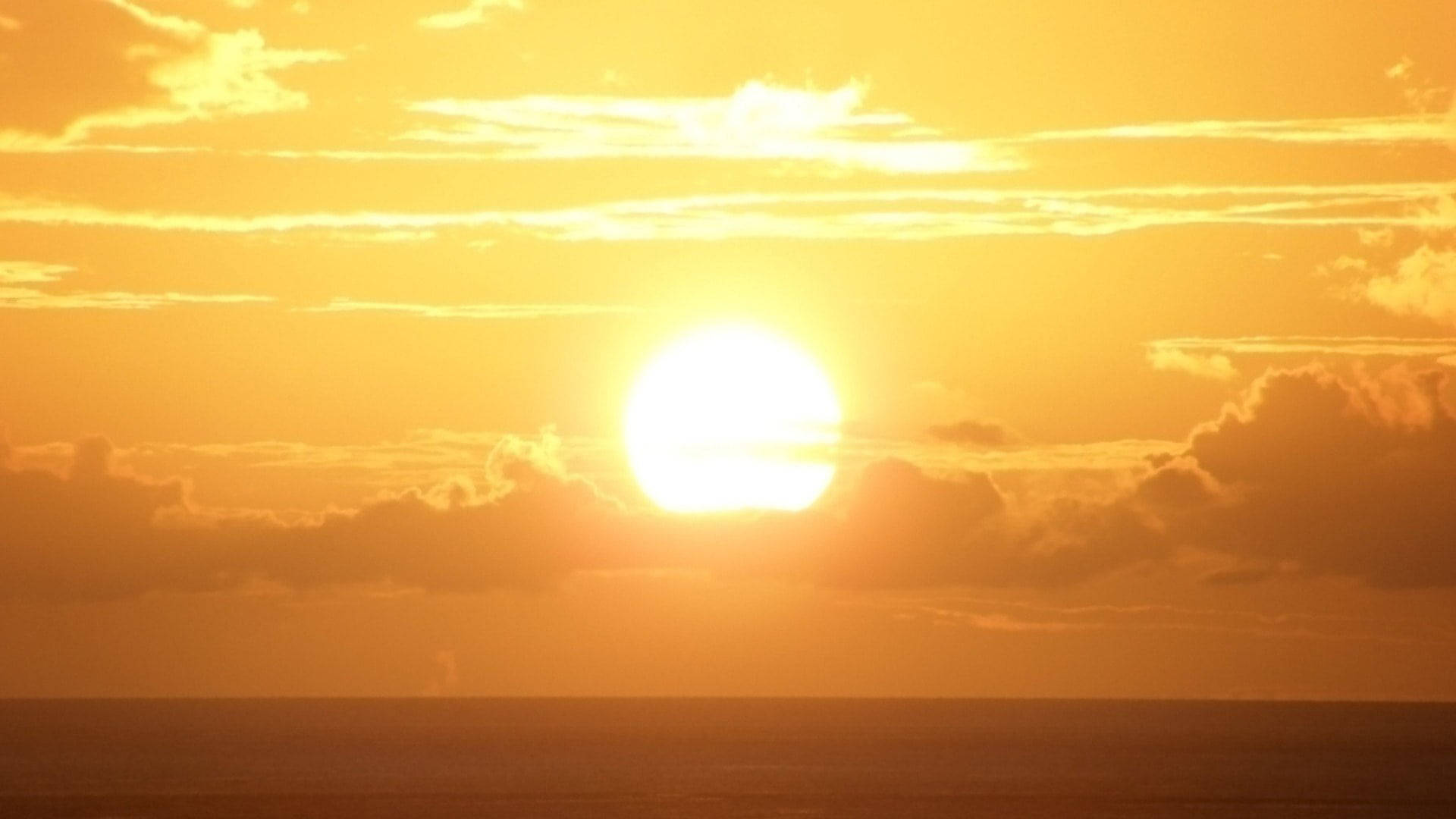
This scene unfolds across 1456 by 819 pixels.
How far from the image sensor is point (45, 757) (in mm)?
189375

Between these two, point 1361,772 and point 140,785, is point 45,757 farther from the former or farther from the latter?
point 1361,772

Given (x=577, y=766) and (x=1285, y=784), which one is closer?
(x=1285, y=784)

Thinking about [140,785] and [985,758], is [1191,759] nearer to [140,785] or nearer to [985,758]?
[985,758]

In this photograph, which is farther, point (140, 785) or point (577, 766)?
point (577, 766)

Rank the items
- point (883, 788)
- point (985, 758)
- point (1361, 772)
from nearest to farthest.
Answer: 1. point (883, 788)
2. point (1361, 772)
3. point (985, 758)

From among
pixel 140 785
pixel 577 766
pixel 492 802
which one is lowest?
pixel 492 802

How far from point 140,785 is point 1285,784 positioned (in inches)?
2914

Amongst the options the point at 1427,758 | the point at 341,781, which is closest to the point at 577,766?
the point at 341,781

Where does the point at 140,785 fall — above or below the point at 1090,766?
below

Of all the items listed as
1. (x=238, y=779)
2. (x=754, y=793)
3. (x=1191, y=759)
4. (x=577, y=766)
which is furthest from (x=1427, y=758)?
(x=238, y=779)

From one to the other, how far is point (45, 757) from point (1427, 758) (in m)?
120

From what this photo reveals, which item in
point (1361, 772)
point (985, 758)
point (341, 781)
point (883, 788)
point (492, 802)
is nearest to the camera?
point (492, 802)

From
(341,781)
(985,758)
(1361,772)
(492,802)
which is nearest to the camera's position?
(492,802)

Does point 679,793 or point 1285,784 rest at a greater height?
point 1285,784
